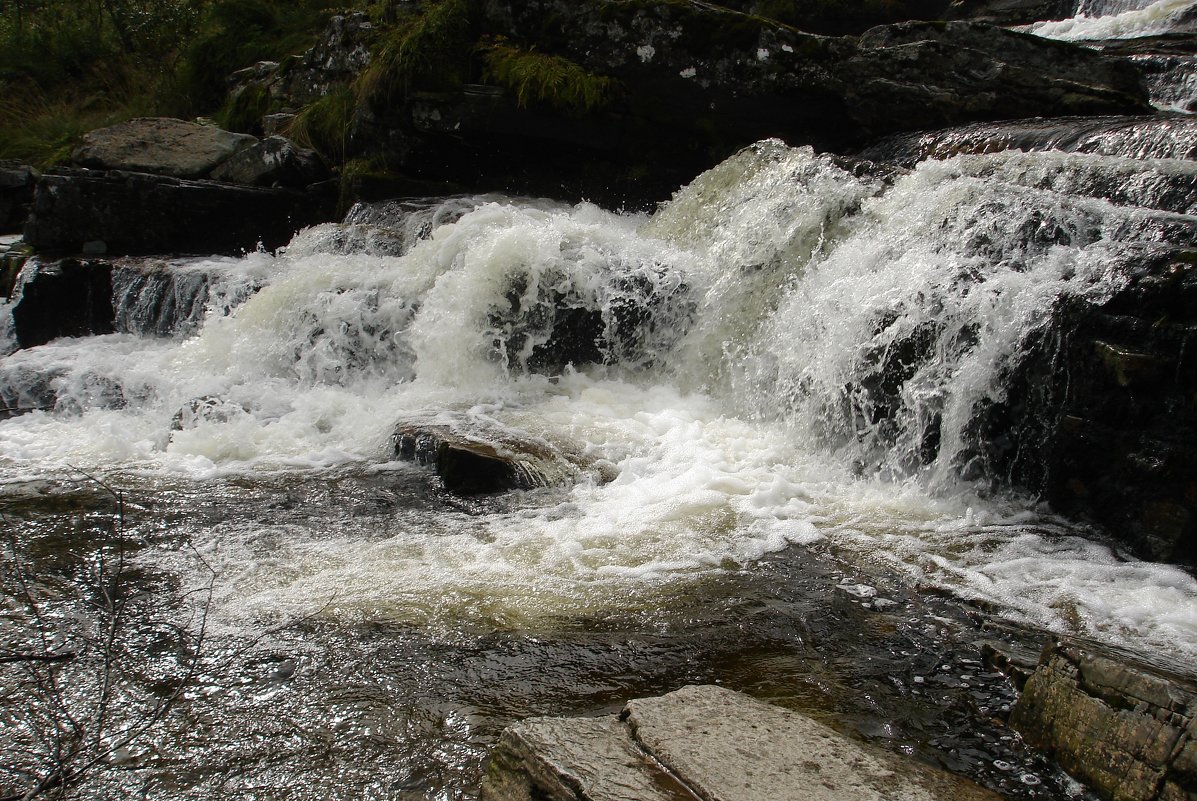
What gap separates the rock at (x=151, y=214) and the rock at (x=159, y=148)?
31 cm

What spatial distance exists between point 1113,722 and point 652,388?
15.2 feet

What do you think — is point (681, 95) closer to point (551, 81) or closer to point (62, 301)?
point (551, 81)

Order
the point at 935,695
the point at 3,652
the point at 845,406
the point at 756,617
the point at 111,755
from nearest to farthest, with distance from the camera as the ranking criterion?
the point at 111,755 → the point at 935,695 → the point at 3,652 → the point at 756,617 → the point at 845,406

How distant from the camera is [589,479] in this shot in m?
5.49

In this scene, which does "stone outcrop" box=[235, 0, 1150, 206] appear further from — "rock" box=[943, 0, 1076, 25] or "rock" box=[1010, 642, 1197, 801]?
"rock" box=[1010, 642, 1197, 801]

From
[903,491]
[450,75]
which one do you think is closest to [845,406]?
[903,491]

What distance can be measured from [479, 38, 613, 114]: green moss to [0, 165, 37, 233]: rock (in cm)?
729

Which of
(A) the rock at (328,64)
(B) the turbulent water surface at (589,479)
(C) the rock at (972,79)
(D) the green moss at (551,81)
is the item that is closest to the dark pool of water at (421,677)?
(B) the turbulent water surface at (589,479)

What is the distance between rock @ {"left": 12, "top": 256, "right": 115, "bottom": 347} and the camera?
9305mm

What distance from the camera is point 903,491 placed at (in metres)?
5.20

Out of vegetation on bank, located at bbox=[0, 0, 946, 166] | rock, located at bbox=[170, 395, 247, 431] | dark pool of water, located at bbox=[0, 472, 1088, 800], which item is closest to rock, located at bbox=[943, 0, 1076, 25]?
vegetation on bank, located at bbox=[0, 0, 946, 166]

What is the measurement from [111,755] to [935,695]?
8.99ft

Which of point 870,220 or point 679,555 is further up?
point 870,220

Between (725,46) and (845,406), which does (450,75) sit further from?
(845,406)
